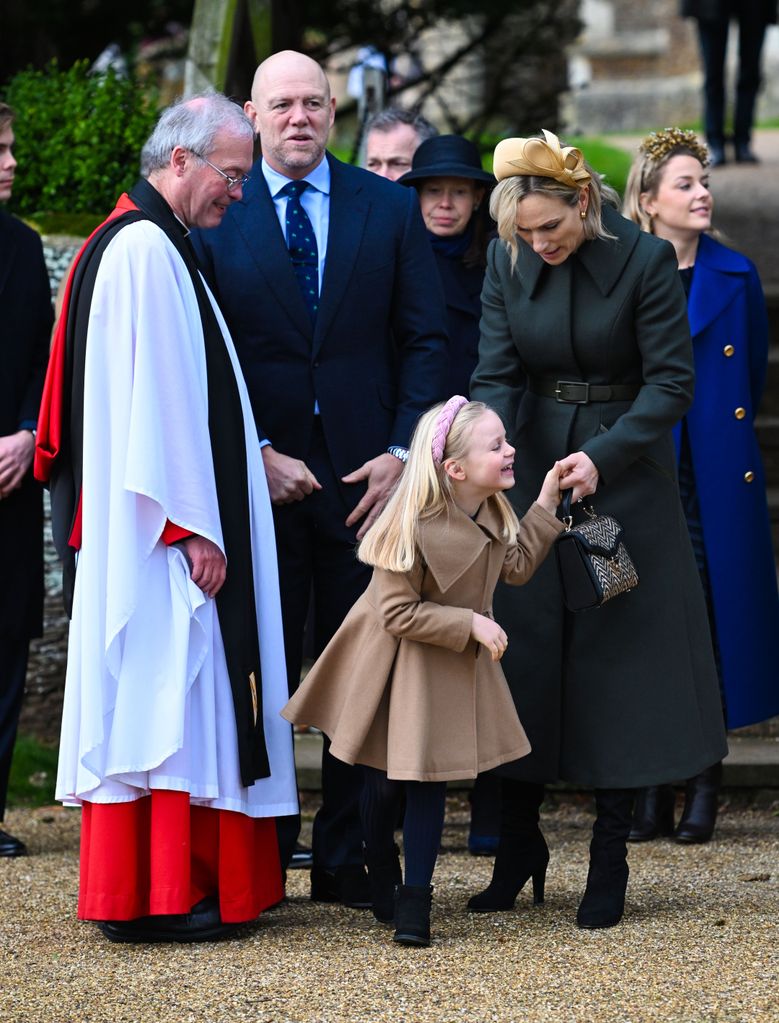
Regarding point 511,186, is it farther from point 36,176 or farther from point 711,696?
point 36,176

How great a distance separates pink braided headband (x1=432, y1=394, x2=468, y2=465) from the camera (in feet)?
13.1

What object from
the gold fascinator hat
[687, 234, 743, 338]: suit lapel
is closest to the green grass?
[687, 234, 743, 338]: suit lapel

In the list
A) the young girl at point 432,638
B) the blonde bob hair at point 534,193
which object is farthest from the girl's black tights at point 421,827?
the blonde bob hair at point 534,193

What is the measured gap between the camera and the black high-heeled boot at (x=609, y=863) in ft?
13.7

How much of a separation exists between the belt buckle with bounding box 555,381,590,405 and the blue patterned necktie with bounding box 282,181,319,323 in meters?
0.72

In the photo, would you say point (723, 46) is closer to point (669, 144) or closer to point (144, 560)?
point (669, 144)

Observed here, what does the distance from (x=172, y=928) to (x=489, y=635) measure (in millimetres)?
1043

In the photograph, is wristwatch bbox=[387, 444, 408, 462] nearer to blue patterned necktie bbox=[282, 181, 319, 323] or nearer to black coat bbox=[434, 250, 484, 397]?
blue patterned necktie bbox=[282, 181, 319, 323]

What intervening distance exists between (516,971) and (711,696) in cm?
91

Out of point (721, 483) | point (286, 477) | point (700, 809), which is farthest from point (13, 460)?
point (700, 809)

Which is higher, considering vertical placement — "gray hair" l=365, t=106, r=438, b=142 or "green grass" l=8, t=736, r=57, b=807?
"gray hair" l=365, t=106, r=438, b=142

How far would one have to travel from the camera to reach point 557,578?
168 inches

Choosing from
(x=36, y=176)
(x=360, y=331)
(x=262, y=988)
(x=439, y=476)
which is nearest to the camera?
(x=262, y=988)

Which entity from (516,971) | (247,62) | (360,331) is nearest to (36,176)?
(247,62)
